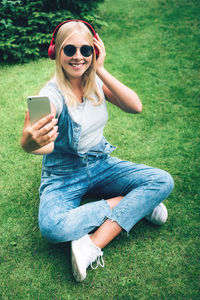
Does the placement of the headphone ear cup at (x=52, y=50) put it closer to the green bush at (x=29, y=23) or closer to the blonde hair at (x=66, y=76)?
the blonde hair at (x=66, y=76)

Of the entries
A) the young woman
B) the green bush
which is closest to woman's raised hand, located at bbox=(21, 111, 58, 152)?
the young woman

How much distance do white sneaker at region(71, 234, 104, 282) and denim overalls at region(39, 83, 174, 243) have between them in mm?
61

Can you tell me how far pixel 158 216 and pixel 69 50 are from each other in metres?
1.64

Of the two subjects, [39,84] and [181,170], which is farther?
[39,84]

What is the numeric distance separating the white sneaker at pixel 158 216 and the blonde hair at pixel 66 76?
1.12m

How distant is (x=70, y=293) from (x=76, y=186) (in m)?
0.85

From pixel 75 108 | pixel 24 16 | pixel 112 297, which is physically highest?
pixel 24 16

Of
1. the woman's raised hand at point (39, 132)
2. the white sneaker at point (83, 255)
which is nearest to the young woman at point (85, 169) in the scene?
the white sneaker at point (83, 255)

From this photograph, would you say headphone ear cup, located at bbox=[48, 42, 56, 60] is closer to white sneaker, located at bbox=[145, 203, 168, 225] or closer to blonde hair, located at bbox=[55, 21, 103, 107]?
blonde hair, located at bbox=[55, 21, 103, 107]

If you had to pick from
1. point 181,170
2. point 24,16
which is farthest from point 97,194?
point 24,16

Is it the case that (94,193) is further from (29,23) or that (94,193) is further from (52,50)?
(29,23)

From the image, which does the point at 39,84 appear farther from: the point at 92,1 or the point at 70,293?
the point at 70,293

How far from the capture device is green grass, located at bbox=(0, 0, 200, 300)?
6.89ft

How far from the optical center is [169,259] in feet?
7.44
